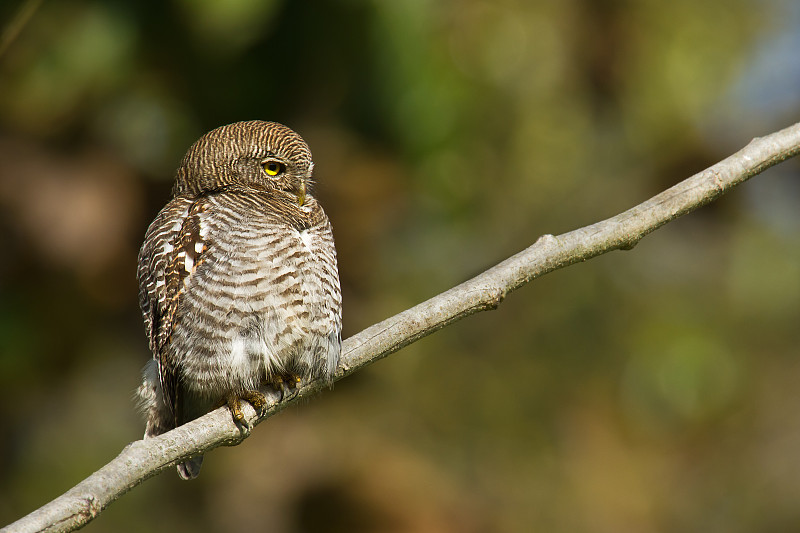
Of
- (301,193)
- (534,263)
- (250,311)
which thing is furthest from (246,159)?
(534,263)

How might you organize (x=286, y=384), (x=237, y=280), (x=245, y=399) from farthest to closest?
1. (x=286, y=384)
2. (x=237, y=280)
3. (x=245, y=399)

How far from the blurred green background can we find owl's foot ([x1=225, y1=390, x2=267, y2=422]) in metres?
1.52

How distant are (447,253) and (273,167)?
3.20 metres

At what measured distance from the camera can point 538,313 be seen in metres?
7.65

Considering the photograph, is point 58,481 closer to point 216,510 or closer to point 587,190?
point 216,510

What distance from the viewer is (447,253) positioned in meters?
7.06

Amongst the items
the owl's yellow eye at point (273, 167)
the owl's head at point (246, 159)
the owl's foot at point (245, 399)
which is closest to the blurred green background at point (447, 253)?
the owl's head at point (246, 159)

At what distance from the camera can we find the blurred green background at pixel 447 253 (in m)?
5.17

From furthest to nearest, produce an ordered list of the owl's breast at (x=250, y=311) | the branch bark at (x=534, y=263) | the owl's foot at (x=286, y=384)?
1. the owl's foot at (x=286, y=384)
2. the owl's breast at (x=250, y=311)
3. the branch bark at (x=534, y=263)

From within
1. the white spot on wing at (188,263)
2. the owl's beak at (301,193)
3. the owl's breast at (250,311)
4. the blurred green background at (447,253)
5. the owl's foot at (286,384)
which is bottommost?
the owl's foot at (286,384)

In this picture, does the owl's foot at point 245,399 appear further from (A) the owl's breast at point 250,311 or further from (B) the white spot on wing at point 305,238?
(B) the white spot on wing at point 305,238

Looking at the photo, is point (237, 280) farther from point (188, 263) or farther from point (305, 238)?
point (305, 238)

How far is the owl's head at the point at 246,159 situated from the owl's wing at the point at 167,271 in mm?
114

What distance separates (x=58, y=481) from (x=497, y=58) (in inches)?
156
